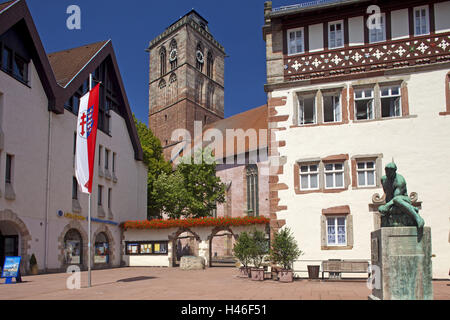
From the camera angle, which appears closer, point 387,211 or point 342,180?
point 387,211

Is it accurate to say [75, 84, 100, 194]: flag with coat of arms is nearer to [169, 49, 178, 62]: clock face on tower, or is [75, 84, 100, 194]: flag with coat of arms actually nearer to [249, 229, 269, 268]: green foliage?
[249, 229, 269, 268]: green foliage

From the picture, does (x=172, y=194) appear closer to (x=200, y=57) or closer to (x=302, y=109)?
(x=302, y=109)

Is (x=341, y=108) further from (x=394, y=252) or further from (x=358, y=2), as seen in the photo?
(x=394, y=252)

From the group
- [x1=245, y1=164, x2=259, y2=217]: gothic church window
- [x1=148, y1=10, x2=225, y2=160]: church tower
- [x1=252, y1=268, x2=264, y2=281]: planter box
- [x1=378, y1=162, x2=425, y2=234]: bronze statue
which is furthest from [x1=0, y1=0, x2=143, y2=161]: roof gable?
[x1=148, y1=10, x2=225, y2=160]: church tower

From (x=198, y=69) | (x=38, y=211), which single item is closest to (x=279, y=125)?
(x=38, y=211)

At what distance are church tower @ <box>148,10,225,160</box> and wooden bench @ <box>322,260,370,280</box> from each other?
4898 cm

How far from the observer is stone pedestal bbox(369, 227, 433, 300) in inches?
365

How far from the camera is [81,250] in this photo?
2725cm

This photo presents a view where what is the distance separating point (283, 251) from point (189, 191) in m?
25.1

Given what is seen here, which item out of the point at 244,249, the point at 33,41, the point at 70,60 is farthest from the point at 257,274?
the point at 70,60

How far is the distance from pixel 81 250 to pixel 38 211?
5468 millimetres

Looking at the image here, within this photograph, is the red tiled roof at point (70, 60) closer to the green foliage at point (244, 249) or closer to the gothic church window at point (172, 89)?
the green foliage at point (244, 249)

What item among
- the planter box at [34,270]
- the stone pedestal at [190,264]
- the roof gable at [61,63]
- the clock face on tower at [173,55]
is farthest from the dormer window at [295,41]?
the clock face on tower at [173,55]

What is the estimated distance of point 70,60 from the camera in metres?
29.5
